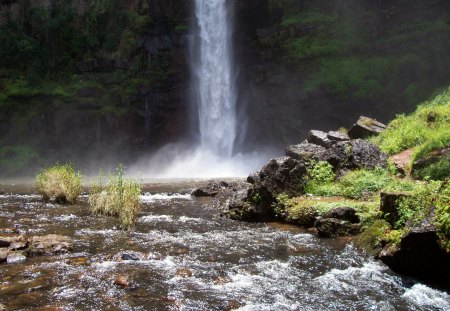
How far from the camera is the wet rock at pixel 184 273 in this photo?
7.68m

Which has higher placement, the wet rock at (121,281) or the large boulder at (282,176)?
the large boulder at (282,176)

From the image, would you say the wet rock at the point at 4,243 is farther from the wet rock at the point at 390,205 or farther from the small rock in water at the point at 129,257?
the wet rock at the point at 390,205

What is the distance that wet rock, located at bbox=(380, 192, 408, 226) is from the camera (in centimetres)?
907

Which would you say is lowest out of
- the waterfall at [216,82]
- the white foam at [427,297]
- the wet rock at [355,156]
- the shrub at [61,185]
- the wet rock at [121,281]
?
the white foam at [427,297]

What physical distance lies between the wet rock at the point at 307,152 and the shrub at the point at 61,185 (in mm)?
8267

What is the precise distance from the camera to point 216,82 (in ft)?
121

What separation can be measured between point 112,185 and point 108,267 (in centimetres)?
609

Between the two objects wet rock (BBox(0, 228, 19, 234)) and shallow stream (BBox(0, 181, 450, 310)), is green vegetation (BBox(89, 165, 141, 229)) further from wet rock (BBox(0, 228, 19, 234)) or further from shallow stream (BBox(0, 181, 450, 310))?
wet rock (BBox(0, 228, 19, 234))

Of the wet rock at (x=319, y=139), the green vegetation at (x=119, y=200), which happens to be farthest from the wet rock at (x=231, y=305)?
the wet rock at (x=319, y=139)

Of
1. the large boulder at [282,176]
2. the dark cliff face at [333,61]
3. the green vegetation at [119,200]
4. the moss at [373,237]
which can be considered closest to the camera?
the moss at [373,237]

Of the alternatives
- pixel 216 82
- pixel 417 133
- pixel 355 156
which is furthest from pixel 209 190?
pixel 216 82

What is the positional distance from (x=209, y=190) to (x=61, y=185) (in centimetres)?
617

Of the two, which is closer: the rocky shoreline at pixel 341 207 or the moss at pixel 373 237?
the rocky shoreline at pixel 341 207

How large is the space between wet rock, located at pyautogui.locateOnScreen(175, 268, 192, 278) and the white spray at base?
25799 mm
